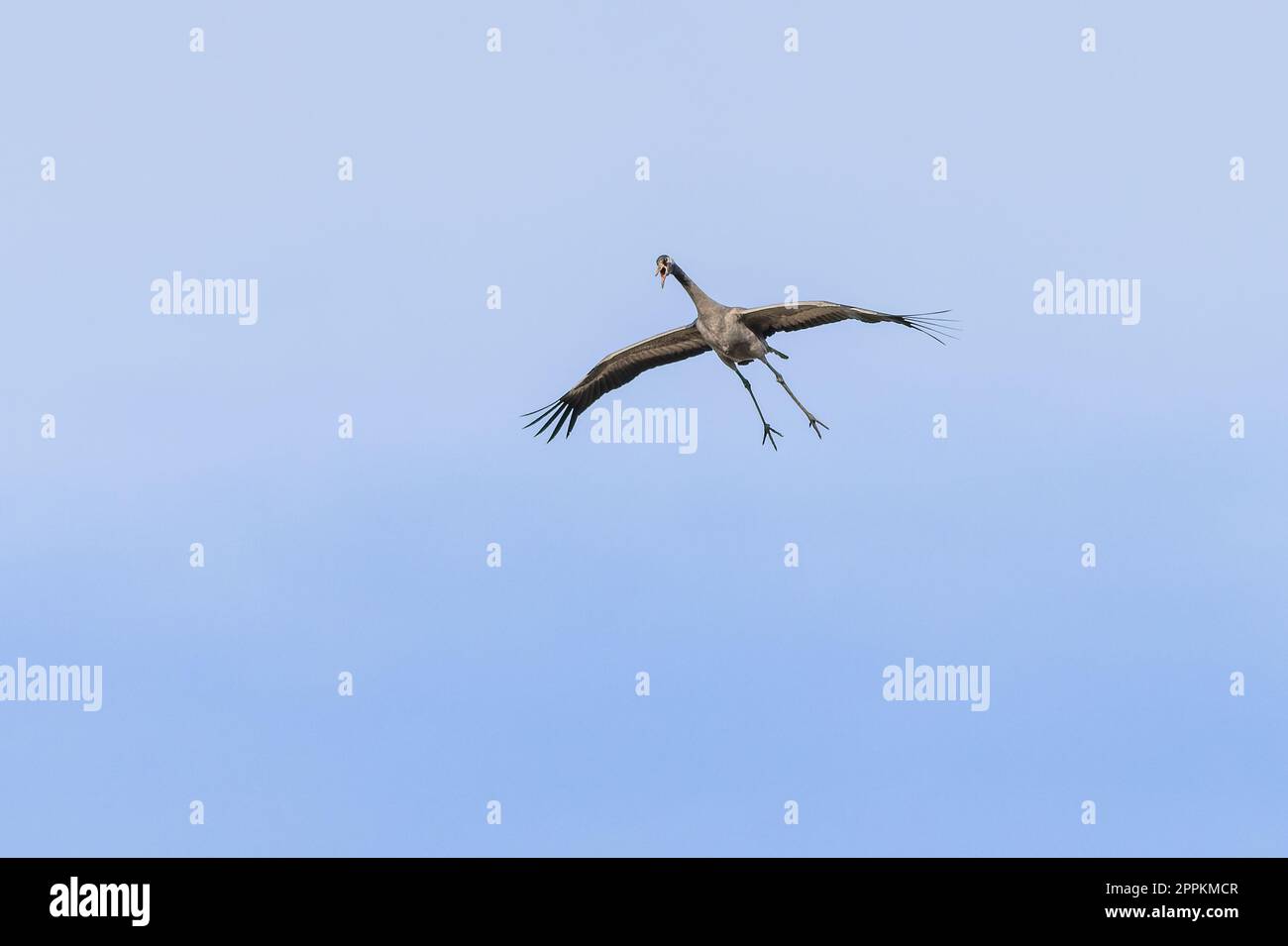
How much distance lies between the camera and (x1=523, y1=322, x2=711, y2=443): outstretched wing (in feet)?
173

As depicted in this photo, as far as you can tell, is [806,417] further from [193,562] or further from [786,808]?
[193,562]

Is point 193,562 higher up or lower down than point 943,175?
lower down

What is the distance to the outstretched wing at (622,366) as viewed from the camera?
5272cm

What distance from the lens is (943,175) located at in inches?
2087

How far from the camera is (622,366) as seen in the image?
53.9 m
